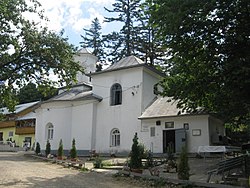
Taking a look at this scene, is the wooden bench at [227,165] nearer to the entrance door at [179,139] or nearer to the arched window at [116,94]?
the entrance door at [179,139]

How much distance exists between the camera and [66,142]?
92.2ft

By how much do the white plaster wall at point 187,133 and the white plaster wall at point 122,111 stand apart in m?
1.16

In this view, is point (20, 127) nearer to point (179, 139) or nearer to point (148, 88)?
point (148, 88)

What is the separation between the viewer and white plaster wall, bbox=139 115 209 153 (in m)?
21.7

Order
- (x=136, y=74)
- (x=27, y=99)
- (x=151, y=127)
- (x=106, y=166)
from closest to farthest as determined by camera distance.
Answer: (x=106, y=166) → (x=151, y=127) → (x=136, y=74) → (x=27, y=99)

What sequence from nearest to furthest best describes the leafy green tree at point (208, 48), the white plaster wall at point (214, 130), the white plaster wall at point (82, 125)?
the leafy green tree at point (208, 48), the white plaster wall at point (214, 130), the white plaster wall at point (82, 125)

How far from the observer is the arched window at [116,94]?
2750 centimetres

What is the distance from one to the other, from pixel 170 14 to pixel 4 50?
722 centimetres

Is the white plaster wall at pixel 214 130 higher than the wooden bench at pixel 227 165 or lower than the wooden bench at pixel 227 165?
higher

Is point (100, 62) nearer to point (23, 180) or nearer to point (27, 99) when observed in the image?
point (27, 99)

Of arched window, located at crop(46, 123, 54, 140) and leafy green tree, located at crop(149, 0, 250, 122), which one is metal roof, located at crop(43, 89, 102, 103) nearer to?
arched window, located at crop(46, 123, 54, 140)

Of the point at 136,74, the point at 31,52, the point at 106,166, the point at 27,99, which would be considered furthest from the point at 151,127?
the point at 27,99

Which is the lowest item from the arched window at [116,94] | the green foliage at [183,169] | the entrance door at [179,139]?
the green foliage at [183,169]

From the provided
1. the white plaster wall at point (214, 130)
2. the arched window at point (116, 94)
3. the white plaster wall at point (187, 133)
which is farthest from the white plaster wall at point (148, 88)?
the white plaster wall at point (214, 130)
